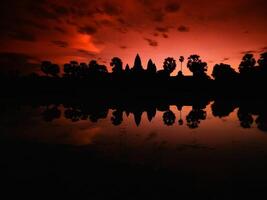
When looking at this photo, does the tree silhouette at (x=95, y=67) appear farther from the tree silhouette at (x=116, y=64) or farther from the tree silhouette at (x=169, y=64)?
the tree silhouette at (x=169, y=64)

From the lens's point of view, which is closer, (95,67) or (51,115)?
(51,115)

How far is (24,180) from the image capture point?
7.51 meters

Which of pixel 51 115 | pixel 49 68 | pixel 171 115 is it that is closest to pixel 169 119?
pixel 171 115

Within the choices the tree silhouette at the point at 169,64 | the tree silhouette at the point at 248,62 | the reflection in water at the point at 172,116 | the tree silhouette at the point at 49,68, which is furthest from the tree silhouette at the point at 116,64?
the reflection in water at the point at 172,116

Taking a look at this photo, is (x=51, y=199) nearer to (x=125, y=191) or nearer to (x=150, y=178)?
(x=125, y=191)

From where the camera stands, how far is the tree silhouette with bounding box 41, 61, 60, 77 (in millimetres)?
125062

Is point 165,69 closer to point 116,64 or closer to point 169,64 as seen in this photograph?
point 169,64

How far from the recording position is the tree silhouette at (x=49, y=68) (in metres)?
125

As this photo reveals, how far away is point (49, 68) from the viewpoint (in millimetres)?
125688

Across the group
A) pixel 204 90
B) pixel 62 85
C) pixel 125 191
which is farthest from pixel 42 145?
pixel 62 85

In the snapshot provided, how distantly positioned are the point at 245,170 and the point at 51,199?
801 cm

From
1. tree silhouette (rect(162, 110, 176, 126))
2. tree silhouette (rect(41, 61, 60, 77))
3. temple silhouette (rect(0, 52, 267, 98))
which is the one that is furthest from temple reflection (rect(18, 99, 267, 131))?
tree silhouette (rect(41, 61, 60, 77))

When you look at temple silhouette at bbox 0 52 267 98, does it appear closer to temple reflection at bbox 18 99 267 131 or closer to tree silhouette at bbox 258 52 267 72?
tree silhouette at bbox 258 52 267 72

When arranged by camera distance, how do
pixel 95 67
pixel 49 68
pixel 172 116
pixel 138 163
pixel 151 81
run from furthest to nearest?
1. pixel 49 68
2. pixel 95 67
3. pixel 151 81
4. pixel 172 116
5. pixel 138 163
